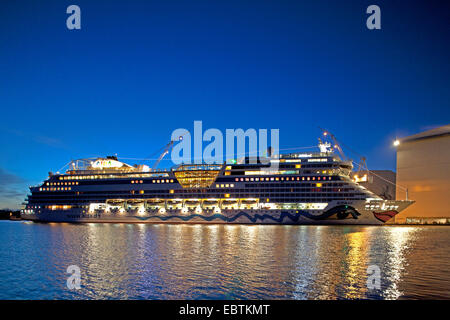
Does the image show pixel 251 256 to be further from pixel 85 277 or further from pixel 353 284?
pixel 85 277

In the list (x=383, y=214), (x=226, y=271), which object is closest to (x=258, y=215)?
(x=383, y=214)

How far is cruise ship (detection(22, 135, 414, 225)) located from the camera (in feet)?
205

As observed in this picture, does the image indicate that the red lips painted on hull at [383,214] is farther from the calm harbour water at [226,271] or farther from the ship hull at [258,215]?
the calm harbour water at [226,271]

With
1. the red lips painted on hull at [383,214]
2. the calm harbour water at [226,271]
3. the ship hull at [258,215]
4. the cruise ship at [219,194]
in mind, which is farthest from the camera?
the cruise ship at [219,194]

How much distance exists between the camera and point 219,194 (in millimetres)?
69875

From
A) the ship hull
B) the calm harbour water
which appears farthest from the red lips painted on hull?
the calm harbour water

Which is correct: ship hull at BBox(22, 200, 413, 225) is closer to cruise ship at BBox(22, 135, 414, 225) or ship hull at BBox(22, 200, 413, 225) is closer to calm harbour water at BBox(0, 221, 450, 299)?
cruise ship at BBox(22, 135, 414, 225)

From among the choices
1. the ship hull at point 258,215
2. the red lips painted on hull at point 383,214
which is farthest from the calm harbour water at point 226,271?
the red lips painted on hull at point 383,214

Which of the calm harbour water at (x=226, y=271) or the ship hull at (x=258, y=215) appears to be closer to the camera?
the calm harbour water at (x=226, y=271)

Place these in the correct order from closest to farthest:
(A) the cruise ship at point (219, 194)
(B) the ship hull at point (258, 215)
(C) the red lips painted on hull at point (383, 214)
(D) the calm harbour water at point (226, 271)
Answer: (D) the calm harbour water at point (226, 271), (C) the red lips painted on hull at point (383, 214), (B) the ship hull at point (258, 215), (A) the cruise ship at point (219, 194)

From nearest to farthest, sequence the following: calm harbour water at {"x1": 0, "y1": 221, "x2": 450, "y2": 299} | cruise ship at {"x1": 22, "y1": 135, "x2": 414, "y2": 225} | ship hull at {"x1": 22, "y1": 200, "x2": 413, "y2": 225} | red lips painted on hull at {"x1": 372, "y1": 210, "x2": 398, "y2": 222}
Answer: calm harbour water at {"x1": 0, "y1": 221, "x2": 450, "y2": 299}
red lips painted on hull at {"x1": 372, "y1": 210, "x2": 398, "y2": 222}
ship hull at {"x1": 22, "y1": 200, "x2": 413, "y2": 225}
cruise ship at {"x1": 22, "y1": 135, "x2": 414, "y2": 225}

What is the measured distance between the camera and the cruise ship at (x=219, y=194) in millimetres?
62562

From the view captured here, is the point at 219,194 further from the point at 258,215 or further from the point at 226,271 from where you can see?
the point at 226,271
